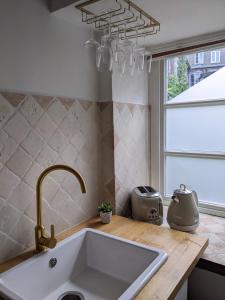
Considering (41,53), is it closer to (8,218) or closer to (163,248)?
(8,218)

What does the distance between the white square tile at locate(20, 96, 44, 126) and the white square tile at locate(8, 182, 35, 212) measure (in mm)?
290

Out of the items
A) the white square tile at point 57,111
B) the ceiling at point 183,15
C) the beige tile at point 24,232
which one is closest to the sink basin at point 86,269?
the beige tile at point 24,232

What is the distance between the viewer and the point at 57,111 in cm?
126

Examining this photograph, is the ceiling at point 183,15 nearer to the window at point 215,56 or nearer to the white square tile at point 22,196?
the window at point 215,56

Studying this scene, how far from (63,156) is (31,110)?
0.30m

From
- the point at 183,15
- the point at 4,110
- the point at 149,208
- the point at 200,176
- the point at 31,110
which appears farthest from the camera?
the point at 200,176

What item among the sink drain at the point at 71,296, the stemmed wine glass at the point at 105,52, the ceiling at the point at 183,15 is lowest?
the sink drain at the point at 71,296

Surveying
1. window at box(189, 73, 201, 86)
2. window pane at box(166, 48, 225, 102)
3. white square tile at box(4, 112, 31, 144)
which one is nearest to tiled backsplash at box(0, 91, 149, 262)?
white square tile at box(4, 112, 31, 144)

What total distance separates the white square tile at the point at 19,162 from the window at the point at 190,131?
1.04 m

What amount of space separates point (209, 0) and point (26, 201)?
1.20m

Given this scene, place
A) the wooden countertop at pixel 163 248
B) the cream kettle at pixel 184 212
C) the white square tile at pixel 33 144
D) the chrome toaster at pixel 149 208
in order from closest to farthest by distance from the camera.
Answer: the wooden countertop at pixel 163 248
the white square tile at pixel 33 144
the cream kettle at pixel 184 212
the chrome toaster at pixel 149 208

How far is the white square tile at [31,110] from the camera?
1112 mm

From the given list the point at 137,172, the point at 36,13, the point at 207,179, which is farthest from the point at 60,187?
the point at 207,179

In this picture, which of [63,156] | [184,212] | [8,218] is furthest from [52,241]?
[184,212]
